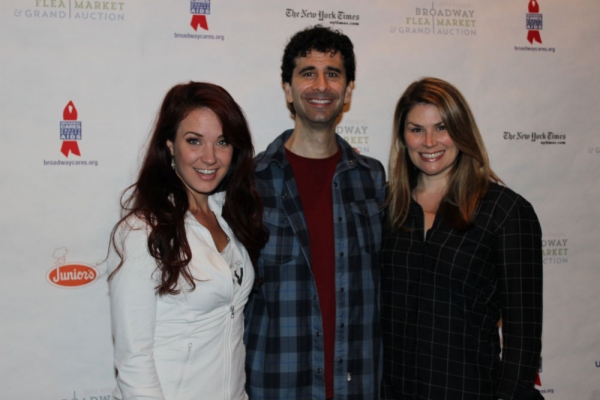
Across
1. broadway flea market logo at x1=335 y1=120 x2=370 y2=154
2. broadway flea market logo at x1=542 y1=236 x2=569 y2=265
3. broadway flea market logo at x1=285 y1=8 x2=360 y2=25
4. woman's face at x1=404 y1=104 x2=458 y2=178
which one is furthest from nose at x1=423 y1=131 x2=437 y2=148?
broadway flea market logo at x1=542 y1=236 x2=569 y2=265

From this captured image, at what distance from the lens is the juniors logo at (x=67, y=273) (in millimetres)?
2637

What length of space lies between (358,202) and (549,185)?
4.96 feet

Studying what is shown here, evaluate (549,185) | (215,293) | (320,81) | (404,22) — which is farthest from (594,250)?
(215,293)

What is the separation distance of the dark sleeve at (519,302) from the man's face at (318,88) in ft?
2.94

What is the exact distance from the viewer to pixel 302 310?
7.40ft

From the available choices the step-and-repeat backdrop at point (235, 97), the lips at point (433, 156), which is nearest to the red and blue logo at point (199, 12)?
the step-and-repeat backdrop at point (235, 97)

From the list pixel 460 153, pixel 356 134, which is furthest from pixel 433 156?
pixel 356 134

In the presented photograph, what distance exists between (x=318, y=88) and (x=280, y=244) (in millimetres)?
721

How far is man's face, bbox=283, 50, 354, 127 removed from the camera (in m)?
2.41

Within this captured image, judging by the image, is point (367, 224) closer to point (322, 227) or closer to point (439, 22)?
point (322, 227)

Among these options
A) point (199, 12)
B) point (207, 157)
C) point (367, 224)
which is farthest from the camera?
point (199, 12)

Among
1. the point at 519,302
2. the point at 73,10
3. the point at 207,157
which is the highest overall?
the point at 73,10

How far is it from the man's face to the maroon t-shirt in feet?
0.64

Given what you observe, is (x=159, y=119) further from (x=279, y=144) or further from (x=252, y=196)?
(x=279, y=144)
